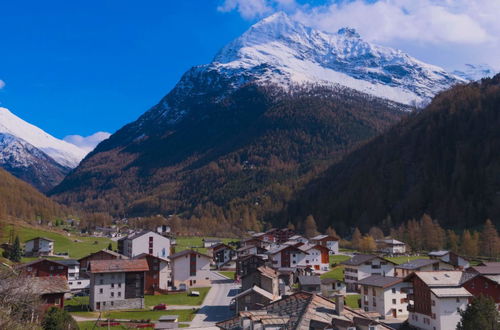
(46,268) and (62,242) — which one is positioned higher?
(62,242)

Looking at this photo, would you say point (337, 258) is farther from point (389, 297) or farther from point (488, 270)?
point (389, 297)

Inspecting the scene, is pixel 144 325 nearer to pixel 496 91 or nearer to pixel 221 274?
pixel 221 274

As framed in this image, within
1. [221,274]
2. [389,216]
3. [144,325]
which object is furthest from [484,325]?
[389,216]

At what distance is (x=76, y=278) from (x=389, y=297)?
50.9m

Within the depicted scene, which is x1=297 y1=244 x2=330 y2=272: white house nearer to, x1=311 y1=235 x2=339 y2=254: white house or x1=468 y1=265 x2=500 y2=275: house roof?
x1=311 y1=235 x2=339 y2=254: white house

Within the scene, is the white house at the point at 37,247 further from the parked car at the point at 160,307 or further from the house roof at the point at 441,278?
the house roof at the point at 441,278

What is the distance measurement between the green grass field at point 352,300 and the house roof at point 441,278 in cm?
1070

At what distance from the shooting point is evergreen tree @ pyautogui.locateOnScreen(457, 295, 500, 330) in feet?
134

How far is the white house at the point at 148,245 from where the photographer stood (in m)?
115

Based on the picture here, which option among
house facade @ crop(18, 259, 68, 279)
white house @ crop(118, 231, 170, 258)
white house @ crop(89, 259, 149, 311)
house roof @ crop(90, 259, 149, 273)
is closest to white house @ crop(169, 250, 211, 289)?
house roof @ crop(90, 259, 149, 273)

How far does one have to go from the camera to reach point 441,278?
2213 inches

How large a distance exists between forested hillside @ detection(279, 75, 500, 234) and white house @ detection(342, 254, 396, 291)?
67.7 meters

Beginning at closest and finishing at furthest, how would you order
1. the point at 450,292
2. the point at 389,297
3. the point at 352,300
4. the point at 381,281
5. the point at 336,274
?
1. the point at 450,292
2. the point at 389,297
3. the point at 381,281
4. the point at 352,300
5. the point at 336,274

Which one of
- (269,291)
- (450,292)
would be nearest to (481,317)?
(450,292)
